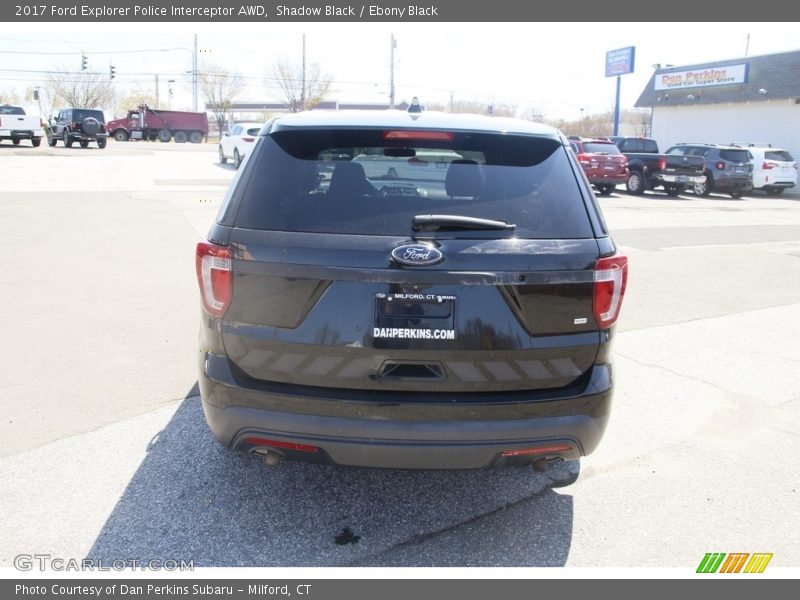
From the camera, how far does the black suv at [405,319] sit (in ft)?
9.04

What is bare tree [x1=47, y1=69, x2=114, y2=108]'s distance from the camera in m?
86.5

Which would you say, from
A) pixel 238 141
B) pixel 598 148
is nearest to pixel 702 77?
pixel 598 148

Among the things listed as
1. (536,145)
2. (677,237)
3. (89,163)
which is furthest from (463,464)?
(89,163)

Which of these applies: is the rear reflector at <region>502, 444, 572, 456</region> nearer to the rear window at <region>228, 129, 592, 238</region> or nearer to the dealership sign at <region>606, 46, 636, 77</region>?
the rear window at <region>228, 129, 592, 238</region>

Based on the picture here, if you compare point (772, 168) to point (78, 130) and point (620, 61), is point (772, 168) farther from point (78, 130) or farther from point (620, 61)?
point (78, 130)

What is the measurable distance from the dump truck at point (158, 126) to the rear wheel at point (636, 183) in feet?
145

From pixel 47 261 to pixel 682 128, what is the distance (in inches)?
1437

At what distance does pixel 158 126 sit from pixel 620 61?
37108mm

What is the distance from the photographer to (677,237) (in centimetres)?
1348

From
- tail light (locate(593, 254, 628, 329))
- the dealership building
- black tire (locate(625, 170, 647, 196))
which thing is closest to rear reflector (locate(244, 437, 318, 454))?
tail light (locate(593, 254, 628, 329))

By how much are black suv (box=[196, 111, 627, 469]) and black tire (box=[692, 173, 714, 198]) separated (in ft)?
81.2

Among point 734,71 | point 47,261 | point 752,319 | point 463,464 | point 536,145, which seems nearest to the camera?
point 463,464

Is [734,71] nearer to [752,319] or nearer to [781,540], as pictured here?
[752,319]

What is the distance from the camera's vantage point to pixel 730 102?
34.4 m
